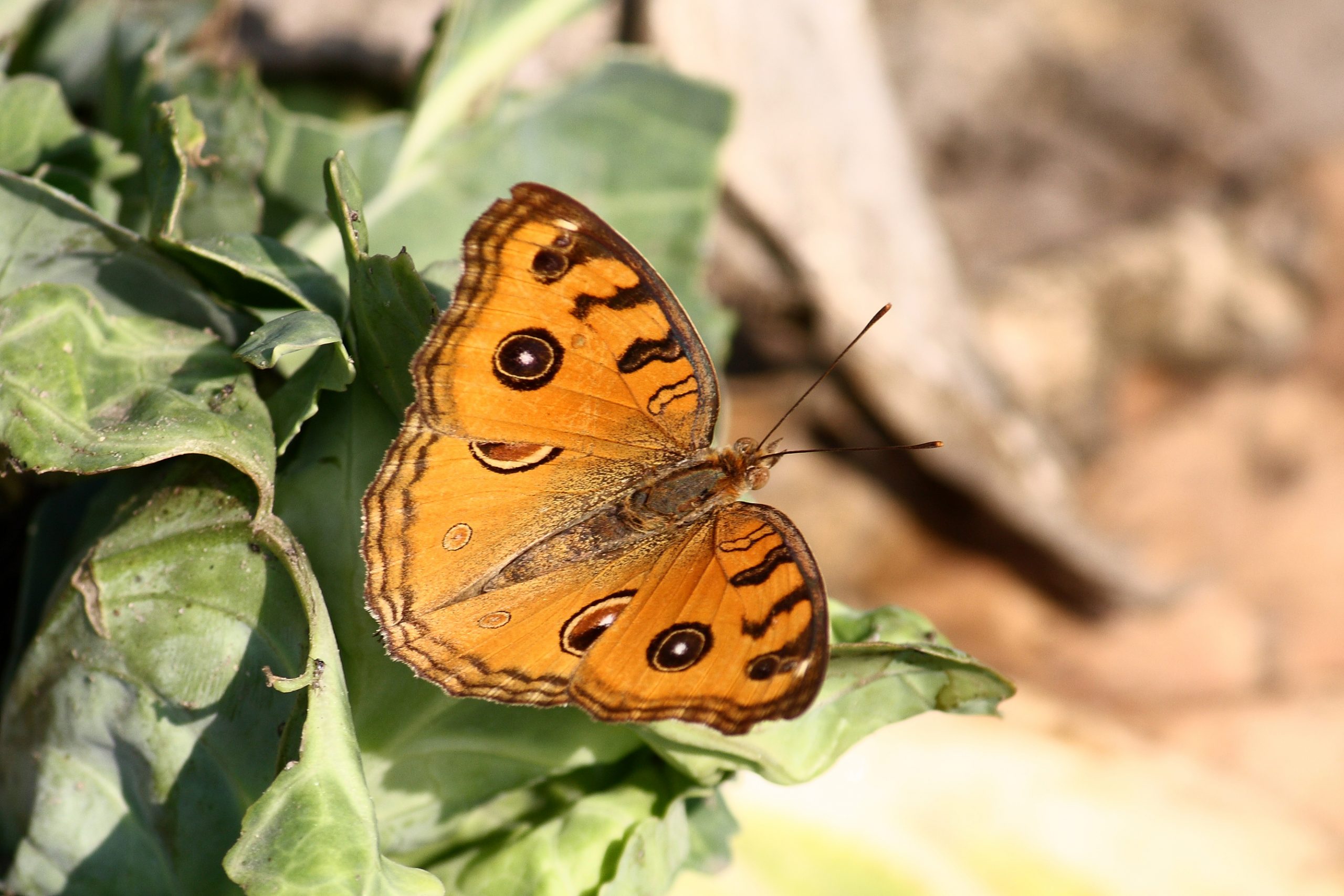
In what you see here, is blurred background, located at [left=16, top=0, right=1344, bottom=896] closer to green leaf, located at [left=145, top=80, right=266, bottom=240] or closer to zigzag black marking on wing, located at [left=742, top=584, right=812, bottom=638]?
green leaf, located at [left=145, top=80, right=266, bottom=240]

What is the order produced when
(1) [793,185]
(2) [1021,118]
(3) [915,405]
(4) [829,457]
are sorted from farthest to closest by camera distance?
1. (2) [1021,118]
2. (4) [829,457]
3. (3) [915,405]
4. (1) [793,185]

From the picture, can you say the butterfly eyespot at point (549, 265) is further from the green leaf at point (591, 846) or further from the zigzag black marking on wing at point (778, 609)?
the green leaf at point (591, 846)

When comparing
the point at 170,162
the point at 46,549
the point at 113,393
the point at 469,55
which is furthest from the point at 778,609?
the point at 469,55

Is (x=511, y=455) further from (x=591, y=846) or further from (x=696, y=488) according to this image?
(x=591, y=846)

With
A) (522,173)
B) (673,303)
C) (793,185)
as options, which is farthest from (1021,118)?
(673,303)

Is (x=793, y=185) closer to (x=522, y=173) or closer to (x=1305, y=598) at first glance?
(x=522, y=173)

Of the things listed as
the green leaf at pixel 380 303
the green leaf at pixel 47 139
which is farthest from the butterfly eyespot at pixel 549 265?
the green leaf at pixel 47 139

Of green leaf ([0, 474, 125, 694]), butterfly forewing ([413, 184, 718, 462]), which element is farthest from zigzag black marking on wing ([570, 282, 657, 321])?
green leaf ([0, 474, 125, 694])
